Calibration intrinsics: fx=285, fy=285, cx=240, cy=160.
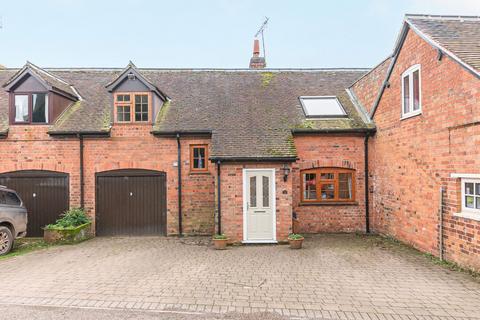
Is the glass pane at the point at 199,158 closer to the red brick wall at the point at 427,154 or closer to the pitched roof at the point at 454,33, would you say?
the red brick wall at the point at 427,154

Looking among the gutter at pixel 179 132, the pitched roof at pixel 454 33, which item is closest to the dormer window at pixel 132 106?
the gutter at pixel 179 132

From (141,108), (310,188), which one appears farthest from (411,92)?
(141,108)

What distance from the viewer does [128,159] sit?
10.4 meters

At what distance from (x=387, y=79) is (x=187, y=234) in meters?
8.84

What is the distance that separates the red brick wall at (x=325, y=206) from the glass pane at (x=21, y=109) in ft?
32.6

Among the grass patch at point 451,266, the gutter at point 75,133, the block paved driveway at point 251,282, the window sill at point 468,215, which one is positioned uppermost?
the gutter at point 75,133

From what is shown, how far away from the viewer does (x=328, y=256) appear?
7.74 meters

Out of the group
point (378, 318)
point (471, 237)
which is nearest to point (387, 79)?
point (471, 237)

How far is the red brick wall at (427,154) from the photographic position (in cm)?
640

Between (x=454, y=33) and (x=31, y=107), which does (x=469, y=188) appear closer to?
(x=454, y=33)

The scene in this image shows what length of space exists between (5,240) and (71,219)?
1.84m

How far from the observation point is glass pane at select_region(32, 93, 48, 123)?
10.4 m

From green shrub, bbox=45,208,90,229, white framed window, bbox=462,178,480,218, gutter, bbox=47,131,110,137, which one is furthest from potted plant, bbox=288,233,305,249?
gutter, bbox=47,131,110,137

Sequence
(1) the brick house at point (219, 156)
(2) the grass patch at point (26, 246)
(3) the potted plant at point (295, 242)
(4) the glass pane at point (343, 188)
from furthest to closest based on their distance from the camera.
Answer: (4) the glass pane at point (343, 188), (1) the brick house at point (219, 156), (3) the potted plant at point (295, 242), (2) the grass patch at point (26, 246)
